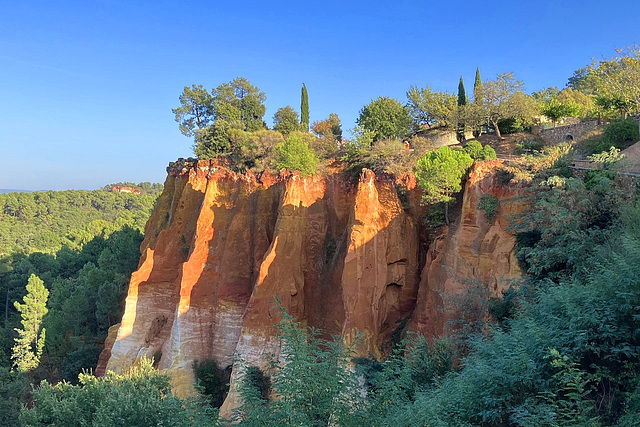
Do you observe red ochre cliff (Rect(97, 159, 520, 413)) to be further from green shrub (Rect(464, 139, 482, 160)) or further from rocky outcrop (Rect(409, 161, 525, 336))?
green shrub (Rect(464, 139, 482, 160))

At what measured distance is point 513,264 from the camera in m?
13.7

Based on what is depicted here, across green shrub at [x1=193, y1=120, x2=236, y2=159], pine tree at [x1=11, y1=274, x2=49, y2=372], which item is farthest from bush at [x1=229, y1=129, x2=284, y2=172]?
pine tree at [x1=11, y1=274, x2=49, y2=372]

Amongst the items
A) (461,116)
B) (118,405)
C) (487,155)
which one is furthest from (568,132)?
(118,405)

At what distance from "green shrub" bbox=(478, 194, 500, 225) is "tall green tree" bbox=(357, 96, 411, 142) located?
626 inches

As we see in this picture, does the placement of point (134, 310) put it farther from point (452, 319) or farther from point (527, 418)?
point (527, 418)

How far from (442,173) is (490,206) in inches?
92.1

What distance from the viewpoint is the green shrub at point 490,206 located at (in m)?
15.0

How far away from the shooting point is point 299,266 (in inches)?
749

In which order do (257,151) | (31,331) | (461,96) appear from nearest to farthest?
(257,151), (31,331), (461,96)

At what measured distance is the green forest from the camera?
7.34 m

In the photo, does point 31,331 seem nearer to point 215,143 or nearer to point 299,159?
point 215,143

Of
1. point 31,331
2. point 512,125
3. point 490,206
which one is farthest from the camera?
point 31,331

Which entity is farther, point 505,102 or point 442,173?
point 505,102

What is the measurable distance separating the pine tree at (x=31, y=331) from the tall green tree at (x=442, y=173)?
1253 inches
